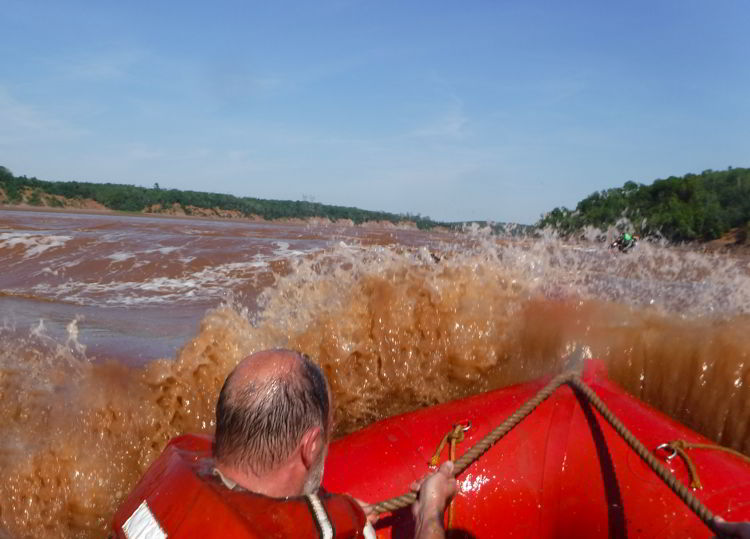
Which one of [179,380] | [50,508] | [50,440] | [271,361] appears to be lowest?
[50,508]

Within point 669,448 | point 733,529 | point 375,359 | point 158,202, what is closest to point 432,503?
point 733,529

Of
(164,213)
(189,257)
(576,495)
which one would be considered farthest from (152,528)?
(164,213)

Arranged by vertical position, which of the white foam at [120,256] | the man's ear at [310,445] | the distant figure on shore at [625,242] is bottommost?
the white foam at [120,256]

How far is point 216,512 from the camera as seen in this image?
118cm

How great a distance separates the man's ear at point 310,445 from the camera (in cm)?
135

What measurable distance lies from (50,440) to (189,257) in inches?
271

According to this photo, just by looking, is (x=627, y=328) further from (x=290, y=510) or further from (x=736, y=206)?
(x=736, y=206)

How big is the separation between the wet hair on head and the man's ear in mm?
13

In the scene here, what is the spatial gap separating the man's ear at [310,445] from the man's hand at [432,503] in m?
0.46

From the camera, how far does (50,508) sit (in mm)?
3100

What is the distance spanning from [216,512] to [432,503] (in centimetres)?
73

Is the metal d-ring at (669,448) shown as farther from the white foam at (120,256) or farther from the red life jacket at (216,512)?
the white foam at (120,256)

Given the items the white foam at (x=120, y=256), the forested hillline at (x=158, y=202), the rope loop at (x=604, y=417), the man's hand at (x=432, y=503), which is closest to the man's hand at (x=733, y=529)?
the rope loop at (x=604, y=417)

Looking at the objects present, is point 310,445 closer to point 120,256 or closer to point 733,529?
point 733,529
